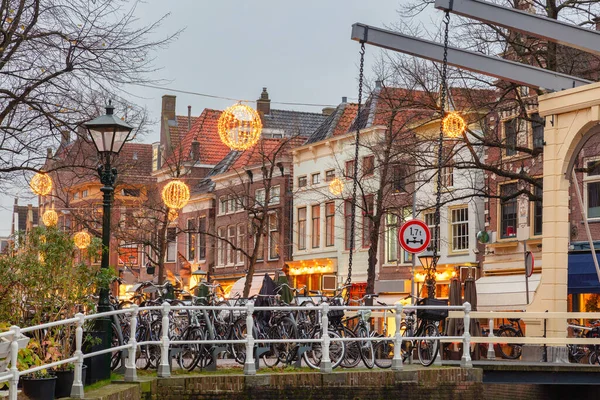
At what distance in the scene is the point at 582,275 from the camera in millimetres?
31812

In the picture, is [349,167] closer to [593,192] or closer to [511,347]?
[593,192]

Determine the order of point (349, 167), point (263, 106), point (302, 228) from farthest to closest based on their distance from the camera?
1. point (263, 106)
2. point (302, 228)
3. point (349, 167)

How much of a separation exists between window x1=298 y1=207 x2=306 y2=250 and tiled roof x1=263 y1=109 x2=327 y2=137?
Result: 729 centimetres

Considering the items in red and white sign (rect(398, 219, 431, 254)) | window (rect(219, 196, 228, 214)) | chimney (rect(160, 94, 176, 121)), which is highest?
chimney (rect(160, 94, 176, 121))

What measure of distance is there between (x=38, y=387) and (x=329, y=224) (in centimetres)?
3585

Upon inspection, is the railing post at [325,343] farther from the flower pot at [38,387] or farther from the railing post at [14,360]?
the railing post at [14,360]

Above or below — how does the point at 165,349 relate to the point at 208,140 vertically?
below

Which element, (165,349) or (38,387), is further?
(165,349)

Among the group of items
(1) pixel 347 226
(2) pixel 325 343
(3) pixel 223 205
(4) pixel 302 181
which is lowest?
(2) pixel 325 343

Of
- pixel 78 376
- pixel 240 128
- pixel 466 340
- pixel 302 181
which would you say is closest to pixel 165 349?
pixel 78 376

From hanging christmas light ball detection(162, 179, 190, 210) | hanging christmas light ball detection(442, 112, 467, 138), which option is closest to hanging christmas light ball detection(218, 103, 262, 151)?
hanging christmas light ball detection(442, 112, 467, 138)

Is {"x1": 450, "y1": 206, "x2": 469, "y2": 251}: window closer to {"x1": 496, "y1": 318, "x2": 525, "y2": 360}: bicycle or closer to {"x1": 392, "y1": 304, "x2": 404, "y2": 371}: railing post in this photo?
{"x1": 496, "y1": 318, "x2": 525, "y2": 360}: bicycle

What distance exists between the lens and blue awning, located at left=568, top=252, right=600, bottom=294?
104 feet

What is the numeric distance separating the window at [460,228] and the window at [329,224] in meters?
8.12
